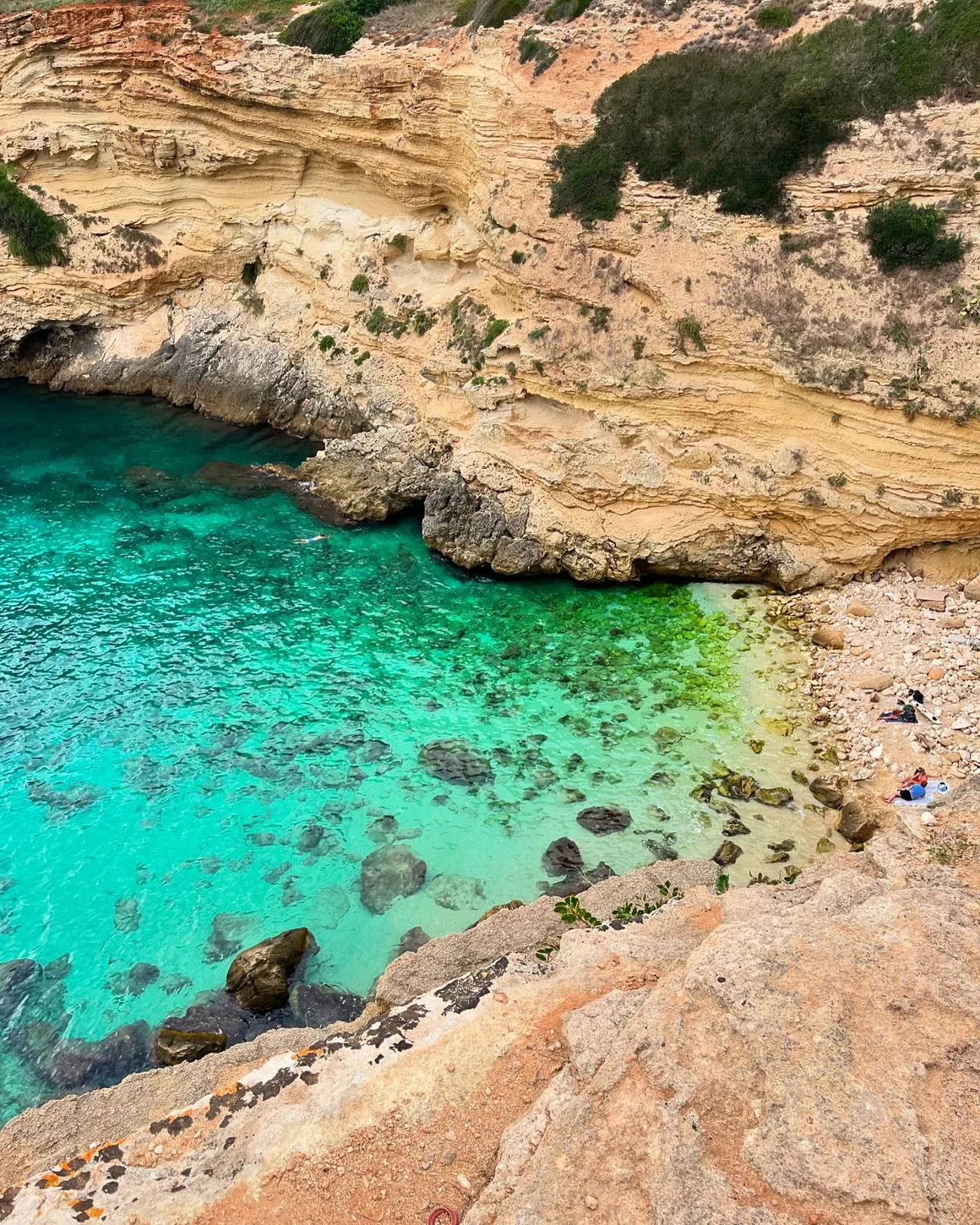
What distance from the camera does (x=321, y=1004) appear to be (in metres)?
16.8

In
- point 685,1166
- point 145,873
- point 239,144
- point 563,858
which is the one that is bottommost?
point 145,873

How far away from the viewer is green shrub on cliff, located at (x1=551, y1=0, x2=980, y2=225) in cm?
2456

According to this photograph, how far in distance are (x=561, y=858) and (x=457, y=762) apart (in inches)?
165

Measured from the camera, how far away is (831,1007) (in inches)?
378

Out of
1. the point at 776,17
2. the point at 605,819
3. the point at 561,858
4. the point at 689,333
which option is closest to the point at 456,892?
the point at 561,858

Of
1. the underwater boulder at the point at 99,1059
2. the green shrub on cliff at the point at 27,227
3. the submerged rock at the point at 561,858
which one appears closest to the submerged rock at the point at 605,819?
the submerged rock at the point at 561,858

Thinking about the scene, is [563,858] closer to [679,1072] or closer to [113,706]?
[679,1072]

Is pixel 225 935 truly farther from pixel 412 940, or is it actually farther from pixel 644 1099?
pixel 644 1099

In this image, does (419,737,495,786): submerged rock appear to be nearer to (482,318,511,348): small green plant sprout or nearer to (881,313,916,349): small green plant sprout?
(482,318,511,348): small green plant sprout

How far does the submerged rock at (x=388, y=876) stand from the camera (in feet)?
61.6

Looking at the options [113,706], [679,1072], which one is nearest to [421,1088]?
[679,1072]

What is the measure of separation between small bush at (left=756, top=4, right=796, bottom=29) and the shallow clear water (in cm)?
1928

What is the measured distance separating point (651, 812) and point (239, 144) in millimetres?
36696

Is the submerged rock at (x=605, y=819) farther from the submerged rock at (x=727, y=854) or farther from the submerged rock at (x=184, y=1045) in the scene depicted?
the submerged rock at (x=184, y=1045)
